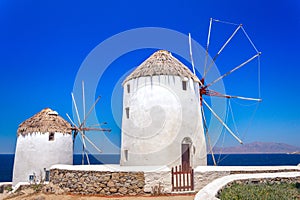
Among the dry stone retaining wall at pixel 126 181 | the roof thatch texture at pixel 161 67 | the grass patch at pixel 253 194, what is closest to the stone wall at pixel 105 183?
the dry stone retaining wall at pixel 126 181

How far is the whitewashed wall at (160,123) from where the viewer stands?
616 inches

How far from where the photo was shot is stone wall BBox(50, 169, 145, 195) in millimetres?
12633

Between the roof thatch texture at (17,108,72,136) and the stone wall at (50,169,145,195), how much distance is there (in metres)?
7.84

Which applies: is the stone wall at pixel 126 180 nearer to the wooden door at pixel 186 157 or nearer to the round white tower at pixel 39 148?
the wooden door at pixel 186 157

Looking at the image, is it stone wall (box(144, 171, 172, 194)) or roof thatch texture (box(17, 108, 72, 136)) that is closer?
stone wall (box(144, 171, 172, 194))

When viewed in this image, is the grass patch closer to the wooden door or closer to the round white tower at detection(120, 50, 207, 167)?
the round white tower at detection(120, 50, 207, 167)

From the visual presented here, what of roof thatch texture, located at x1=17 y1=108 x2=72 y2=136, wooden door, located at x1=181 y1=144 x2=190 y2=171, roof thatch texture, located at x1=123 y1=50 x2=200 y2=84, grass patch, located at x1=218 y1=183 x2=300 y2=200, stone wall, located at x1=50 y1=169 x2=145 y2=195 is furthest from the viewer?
roof thatch texture, located at x1=17 y1=108 x2=72 y2=136

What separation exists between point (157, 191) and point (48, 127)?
1099cm

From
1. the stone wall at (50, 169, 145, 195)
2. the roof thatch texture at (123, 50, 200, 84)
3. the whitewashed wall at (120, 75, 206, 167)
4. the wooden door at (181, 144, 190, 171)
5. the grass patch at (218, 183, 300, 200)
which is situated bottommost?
the stone wall at (50, 169, 145, 195)

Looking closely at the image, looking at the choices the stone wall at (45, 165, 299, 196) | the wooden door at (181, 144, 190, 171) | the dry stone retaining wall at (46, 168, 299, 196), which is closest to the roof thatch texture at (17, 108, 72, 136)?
the stone wall at (45, 165, 299, 196)

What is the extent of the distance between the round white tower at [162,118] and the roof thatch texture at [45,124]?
6.20 m

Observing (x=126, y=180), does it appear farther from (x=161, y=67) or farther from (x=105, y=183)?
(x=161, y=67)

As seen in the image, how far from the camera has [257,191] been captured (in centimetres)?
867

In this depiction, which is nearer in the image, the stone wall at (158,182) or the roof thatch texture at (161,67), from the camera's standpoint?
the stone wall at (158,182)
